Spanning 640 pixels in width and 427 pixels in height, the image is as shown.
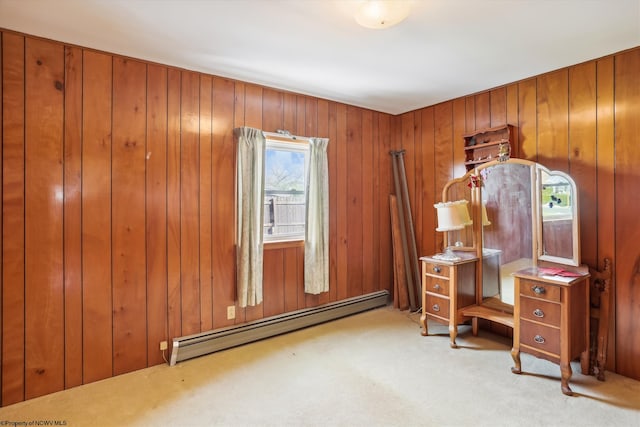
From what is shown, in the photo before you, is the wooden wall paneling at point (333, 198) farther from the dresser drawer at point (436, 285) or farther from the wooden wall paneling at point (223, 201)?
the wooden wall paneling at point (223, 201)

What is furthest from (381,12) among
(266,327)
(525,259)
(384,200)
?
(266,327)

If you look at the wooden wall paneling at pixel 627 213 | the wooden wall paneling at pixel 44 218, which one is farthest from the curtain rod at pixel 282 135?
the wooden wall paneling at pixel 627 213

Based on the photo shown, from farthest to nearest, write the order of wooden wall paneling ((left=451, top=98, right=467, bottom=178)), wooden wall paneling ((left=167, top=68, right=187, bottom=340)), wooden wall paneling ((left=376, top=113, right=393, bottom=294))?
wooden wall paneling ((left=376, top=113, right=393, bottom=294)), wooden wall paneling ((left=451, top=98, right=467, bottom=178)), wooden wall paneling ((left=167, top=68, right=187, bottom=340))

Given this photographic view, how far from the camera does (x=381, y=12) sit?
5.73 feet

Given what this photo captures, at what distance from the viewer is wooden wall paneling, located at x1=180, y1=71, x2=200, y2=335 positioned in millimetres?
2684

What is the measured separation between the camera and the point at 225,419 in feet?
6.32

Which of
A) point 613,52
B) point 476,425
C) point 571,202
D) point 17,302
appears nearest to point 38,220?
point 17,302

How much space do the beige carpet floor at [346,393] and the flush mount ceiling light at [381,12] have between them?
230 centimetres

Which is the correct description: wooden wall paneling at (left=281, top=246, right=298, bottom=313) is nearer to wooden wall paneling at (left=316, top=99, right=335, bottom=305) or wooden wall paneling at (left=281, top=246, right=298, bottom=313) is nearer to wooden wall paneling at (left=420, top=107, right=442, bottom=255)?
wooden wall paneling at (left=316, top=99, right=335, bottom=305)

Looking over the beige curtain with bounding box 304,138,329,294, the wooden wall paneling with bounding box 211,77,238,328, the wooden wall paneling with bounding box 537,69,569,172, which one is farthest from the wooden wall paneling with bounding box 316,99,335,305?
the wooden wall paneling with bounding box 537,69,569,172

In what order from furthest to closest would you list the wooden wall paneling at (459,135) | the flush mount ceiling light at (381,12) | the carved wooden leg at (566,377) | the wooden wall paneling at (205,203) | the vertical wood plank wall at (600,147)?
the wooden wall paneling at (459,135) → the wooden wall paneling at (205,203) → the vertical wood plank wall at (600,147) → the carved wooden leg at (566,377) → the flush mount ceiling light at (381,12)

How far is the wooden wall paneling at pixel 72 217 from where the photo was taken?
2240mm

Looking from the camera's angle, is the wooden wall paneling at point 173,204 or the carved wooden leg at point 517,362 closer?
the carved wooden leg at point 517,362

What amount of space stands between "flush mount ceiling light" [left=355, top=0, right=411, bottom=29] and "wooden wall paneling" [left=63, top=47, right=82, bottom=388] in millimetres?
1996
